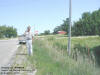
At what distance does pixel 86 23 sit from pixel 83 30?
3612 millimetres

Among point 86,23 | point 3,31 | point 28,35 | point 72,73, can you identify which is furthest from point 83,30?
point 72,73

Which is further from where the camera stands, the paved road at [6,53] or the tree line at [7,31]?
the tree line at [7,31]

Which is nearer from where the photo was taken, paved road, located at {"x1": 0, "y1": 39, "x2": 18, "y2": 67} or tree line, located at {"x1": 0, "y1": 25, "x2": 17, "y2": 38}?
paved road, located at {"x1": 0, "y1": 39, "x2": 18, "y2": 67}

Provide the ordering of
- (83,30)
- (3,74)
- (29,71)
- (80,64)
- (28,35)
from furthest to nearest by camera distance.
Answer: (83,30)
(28,35)
(80,64)
(29,71)
(3,74)

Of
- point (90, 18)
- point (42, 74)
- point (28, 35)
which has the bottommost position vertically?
point (42, 74)

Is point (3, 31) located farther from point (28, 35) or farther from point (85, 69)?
point (85, 69)

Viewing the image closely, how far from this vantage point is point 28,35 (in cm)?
1336

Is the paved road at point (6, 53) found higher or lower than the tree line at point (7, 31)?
lower

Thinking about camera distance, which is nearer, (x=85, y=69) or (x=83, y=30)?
(x=85, y=69)

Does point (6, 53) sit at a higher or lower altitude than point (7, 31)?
lower

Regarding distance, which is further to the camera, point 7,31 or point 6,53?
point 7,31

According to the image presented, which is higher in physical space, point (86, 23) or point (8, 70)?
point (86, 23)

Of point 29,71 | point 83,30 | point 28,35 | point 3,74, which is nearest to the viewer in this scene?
point 3,74

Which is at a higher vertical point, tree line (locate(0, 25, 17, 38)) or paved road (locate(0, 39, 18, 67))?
tree line (locate(0, 25, 17, 38))
